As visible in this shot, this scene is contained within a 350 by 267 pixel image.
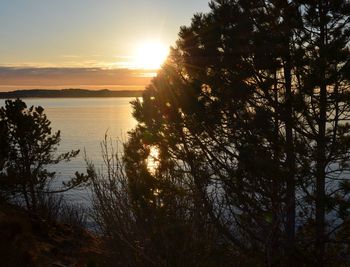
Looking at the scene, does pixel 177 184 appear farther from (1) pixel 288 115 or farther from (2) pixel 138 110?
(1) pixel 288 115

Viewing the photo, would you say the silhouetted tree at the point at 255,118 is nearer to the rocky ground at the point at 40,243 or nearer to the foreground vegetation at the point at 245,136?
the foreground vegetation at the point at 245,136

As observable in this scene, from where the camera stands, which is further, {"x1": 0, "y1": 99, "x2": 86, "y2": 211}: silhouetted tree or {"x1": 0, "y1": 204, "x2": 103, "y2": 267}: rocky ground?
{"x1": 0, "y1": 99, "x2": 86, "y2": 211}: silhouetted tree

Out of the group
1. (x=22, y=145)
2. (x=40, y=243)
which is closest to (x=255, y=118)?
(x=40, y=243)

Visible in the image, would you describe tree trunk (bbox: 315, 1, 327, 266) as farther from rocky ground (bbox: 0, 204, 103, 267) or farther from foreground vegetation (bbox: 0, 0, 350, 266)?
rocky ground (bbox: 0, 204, 103, 267)

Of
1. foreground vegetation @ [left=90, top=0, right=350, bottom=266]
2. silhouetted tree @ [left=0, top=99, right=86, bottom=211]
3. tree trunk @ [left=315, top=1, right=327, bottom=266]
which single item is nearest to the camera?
foreground vegetation @ [left=90, top=0, right=350, bottom=266]

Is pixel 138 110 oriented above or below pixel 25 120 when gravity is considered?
below

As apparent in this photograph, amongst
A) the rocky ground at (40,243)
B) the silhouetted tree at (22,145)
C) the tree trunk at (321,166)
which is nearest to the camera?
the tree trunk at (321,166)

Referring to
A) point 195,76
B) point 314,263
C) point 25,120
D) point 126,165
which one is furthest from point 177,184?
point 25,120

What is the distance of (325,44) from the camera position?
36.3ft

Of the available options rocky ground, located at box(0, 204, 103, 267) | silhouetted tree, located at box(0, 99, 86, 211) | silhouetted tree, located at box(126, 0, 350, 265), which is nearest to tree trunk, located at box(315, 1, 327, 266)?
silhouetted tree, located at box(126, 0, 350, 265)

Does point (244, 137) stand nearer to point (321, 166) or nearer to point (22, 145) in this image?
point (321, 166)

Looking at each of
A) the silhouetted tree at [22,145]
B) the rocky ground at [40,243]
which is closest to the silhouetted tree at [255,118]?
the rocky ground at [40,243]

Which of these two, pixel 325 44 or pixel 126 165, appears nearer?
pixel 325 44

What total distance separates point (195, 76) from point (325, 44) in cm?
344
